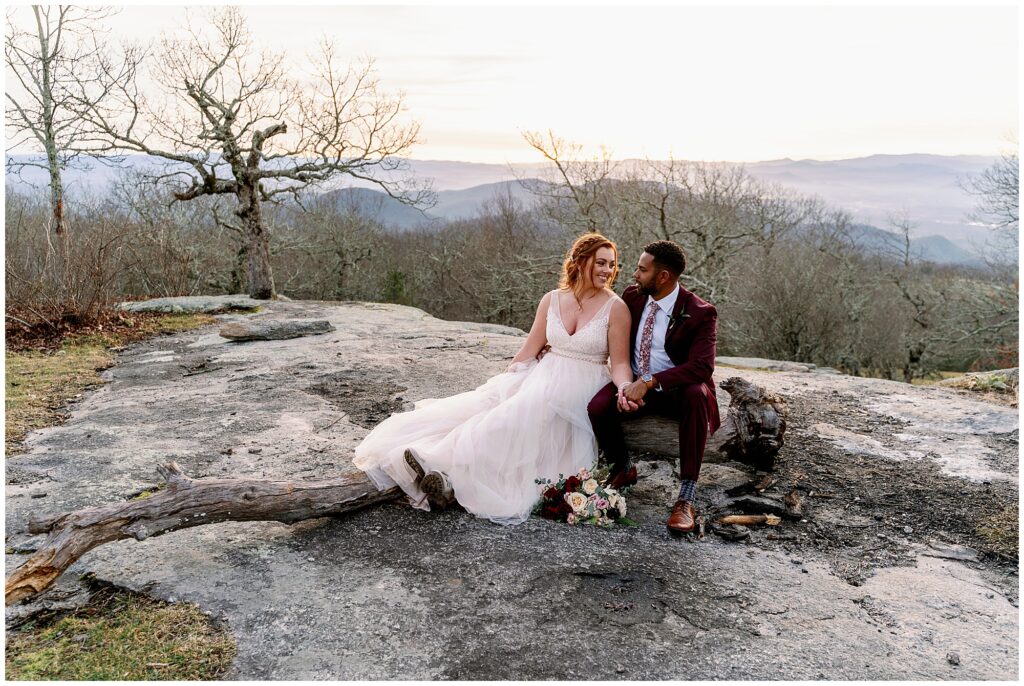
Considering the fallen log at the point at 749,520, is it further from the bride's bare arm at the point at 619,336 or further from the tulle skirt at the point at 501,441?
the bride's bare arm at the point at 619,336

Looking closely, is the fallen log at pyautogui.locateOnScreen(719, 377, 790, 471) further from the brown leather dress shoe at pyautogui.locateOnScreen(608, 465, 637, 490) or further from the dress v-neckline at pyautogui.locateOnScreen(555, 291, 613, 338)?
the dress v-neckline at pyautogui.locateOnScreen(555, 291, 613, 338)

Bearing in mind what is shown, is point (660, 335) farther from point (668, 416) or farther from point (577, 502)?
point (577, 502)

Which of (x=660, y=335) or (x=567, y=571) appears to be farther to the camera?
(x=660, y=335)

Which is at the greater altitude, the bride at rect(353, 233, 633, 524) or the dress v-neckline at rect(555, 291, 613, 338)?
the dress v-neckline at rect(555, 291, 613, 338)

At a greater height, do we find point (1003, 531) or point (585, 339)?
point (585, 339)

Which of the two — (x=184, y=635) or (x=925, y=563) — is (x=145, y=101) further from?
(x=925, y=563)

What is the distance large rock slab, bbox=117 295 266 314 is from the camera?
14766 mm

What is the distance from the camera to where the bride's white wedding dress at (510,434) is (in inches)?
187

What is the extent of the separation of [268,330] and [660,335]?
8.11 meters

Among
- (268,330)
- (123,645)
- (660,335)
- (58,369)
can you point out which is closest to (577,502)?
(660,335)

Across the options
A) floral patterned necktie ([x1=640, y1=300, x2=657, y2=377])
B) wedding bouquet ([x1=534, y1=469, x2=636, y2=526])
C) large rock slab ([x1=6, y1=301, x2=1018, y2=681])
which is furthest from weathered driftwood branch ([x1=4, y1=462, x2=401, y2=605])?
floral patterned necktie ([x1=640, y1=300, x2=657, y2=377])

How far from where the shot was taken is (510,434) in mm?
4891

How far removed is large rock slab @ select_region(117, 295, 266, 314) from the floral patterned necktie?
12438 millimetres

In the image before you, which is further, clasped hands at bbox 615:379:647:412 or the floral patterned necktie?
the floral patterned necktie
